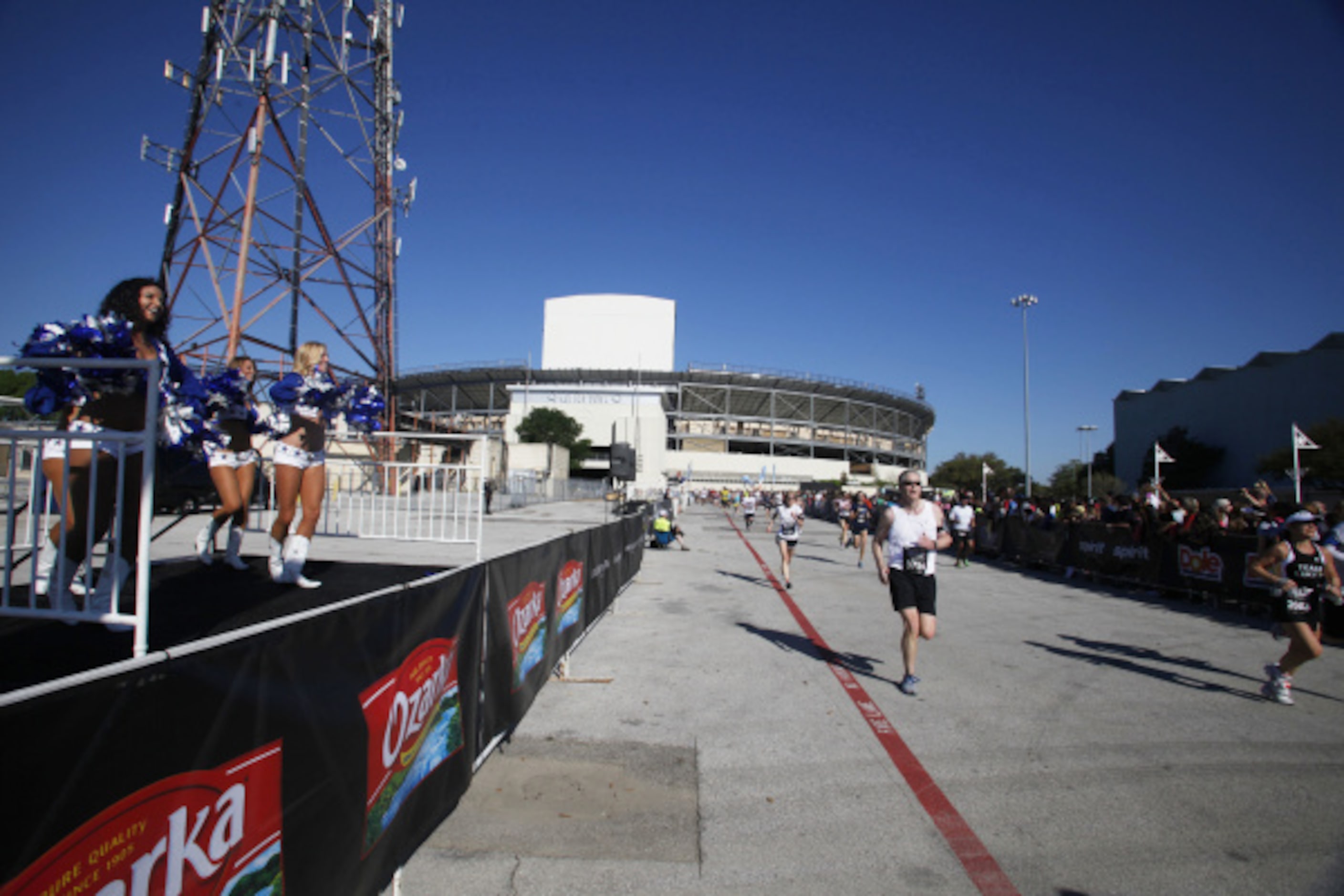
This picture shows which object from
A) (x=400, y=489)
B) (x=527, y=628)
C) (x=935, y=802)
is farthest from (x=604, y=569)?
(x=935, y=802)

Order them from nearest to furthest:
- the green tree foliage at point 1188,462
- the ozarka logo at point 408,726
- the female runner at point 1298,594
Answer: the ozarka logo at point 408,726 < the female runner at point 1298,594 < the green tree foliage at point 1188,462

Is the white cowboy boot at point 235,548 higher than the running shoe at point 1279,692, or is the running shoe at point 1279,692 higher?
the white cowboy boot at point 235,548

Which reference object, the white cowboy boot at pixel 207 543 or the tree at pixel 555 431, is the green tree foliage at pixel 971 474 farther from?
the white cowboy boot at pixel 207 543

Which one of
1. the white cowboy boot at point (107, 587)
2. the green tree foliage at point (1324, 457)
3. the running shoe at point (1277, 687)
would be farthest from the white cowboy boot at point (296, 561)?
the green tree foliage at point (1324, 457)

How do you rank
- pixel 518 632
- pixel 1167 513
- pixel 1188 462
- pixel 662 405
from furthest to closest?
pixel 662 405
pixel 1188 462
pixel 1167 513
pixel 518 632

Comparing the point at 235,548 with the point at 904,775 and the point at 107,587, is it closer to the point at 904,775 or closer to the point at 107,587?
the point at 107,587

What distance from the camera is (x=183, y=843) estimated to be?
1746 millimetres

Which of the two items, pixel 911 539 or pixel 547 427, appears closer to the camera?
pixel 911 539

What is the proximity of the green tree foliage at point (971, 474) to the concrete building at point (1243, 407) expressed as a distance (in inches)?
483

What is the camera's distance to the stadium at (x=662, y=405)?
286ft

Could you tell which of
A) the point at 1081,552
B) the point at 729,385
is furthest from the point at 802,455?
the point at 1081,552

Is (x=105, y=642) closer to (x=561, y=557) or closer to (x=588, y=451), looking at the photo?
(x=561, y=557)

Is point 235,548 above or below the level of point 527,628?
above

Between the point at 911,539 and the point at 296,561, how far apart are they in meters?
5.07
